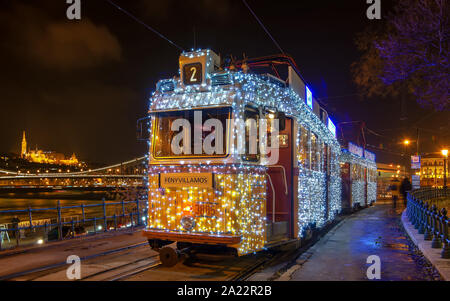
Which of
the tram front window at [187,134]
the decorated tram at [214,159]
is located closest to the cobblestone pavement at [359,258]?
the decorated tram at [214,159]

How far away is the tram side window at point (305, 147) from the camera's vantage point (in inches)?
333

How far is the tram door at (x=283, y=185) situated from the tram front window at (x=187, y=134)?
182cm

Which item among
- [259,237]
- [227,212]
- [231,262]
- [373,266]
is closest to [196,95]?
[227,212]

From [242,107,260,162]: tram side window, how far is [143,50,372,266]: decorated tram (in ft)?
0.06

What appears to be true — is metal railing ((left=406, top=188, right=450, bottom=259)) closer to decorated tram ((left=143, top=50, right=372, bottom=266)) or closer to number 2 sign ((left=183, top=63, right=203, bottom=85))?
decorated tram ((left=143, top=50, right=372, bottom=266))

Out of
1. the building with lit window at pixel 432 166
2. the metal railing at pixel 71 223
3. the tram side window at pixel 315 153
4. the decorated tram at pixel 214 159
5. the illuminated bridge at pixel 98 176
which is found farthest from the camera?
the building with lit window at pixel 432 166

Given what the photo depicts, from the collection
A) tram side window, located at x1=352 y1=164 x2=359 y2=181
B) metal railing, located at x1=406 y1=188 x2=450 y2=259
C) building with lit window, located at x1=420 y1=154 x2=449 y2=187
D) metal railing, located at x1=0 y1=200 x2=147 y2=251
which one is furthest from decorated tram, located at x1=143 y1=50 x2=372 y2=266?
building with lit window, located at x1=420 y1=154 x2=449 y2=187

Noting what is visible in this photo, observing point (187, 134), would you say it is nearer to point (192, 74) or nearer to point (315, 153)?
point (192, 74)

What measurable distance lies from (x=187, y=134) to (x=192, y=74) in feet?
3.61

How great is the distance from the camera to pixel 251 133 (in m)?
6.71

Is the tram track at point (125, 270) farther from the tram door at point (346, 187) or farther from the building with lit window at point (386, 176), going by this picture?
the building with lit window at point (386, 176)

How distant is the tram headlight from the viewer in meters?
6.27
